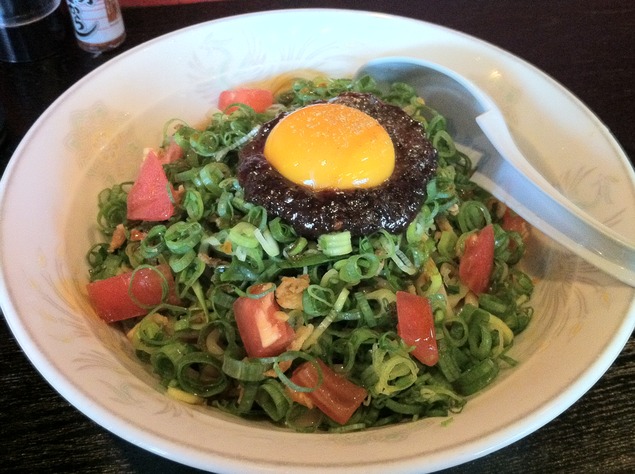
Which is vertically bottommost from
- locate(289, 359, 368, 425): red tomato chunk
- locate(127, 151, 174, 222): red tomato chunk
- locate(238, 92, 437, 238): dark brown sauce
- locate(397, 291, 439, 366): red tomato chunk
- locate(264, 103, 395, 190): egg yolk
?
locate(289, 359, 368, 425): red tomato chunk

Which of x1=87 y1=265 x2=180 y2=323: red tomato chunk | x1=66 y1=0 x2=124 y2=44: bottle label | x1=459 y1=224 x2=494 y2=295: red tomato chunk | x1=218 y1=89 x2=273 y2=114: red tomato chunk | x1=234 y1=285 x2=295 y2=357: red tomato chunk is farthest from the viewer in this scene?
x1=66 y1=0 x2=124 y2=44: bottle label

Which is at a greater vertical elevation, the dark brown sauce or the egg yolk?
the egg yolk

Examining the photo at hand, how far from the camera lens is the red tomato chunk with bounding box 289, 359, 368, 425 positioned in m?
1.78

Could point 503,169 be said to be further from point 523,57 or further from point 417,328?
point 523,57

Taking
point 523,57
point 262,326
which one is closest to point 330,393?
point 262,326

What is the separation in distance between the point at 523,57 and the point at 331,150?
218cm

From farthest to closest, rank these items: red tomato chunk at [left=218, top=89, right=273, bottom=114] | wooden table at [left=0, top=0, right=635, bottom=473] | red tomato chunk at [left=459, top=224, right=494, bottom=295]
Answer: red tomato chunk at [left=218, top=89, right=273, bottom=114] → red tomato chunk at [left=459, top=224, right=494, bottom=295] → wooden table at [left=0, top=0, right=635, bottom=473]

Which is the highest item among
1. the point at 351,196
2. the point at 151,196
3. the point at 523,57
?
the point at 351,196

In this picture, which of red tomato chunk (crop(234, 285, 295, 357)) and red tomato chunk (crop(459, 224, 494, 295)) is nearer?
red tomato chunk (crop(234, 285, 295, 357))

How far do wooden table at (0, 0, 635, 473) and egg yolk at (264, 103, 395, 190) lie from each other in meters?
1.09

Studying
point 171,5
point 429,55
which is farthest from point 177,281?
point 171,5

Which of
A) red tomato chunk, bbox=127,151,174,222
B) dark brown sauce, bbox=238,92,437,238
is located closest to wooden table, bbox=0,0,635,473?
red tomato chunk, bbox=127,151,174,222

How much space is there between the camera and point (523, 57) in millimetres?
3547

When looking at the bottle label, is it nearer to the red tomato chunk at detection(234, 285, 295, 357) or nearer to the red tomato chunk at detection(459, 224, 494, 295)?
the red tomato chunk at detection(234, 285, 295, 357)
